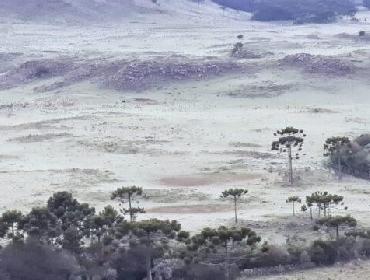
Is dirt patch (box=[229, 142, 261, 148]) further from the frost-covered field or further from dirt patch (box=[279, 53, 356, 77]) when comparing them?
dirt patch (box=[279, 53, 356, 77])

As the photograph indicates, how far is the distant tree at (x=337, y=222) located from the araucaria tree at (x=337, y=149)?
12.8 m

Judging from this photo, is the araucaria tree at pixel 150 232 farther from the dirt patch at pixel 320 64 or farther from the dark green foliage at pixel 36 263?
the dirt patch at pixel 320 64

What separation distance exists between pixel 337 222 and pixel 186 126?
33664 mm

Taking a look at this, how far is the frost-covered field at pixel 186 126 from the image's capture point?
46.9 metres

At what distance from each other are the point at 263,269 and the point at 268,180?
16.5 meters

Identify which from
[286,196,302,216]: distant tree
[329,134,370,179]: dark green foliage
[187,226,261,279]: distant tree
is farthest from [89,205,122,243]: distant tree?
[329,134,370,179]: dark green foliage

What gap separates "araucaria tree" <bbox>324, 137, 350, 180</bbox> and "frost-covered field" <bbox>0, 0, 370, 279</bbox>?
2.87 feet

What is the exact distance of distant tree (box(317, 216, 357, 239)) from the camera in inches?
1435

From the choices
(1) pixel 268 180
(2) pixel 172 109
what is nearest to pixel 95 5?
(2) pixel 172 109

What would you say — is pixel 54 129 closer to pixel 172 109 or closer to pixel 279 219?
pixel 172 109

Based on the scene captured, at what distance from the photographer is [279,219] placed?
40.3 m

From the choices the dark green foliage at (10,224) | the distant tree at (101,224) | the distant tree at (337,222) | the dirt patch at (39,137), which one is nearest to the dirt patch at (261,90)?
the dirt patch at (39,137)

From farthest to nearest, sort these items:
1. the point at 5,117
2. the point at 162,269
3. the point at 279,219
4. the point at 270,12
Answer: the point at 270,12 < the point at 5,117 < the point at 279,219 < the point at 162,269

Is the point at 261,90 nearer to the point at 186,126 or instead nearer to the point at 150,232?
the point at 186,126
